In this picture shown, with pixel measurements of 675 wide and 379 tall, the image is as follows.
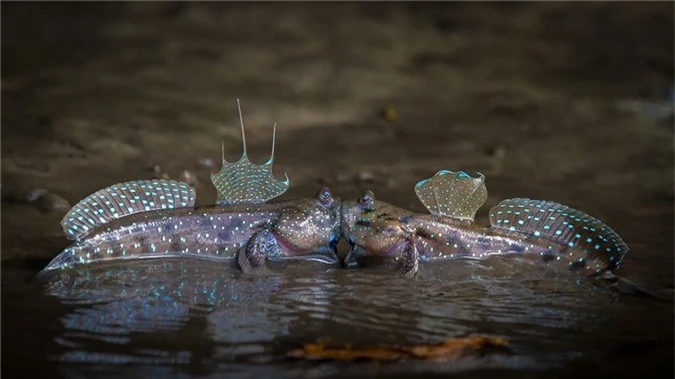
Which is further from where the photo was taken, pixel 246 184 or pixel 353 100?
pixel 353 100

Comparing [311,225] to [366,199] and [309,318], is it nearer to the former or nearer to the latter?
[366,199]

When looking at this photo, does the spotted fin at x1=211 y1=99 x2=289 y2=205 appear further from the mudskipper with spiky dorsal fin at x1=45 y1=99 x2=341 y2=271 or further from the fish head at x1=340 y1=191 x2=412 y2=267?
the fish head at x1=340 y1=191 x2=412 y2=267

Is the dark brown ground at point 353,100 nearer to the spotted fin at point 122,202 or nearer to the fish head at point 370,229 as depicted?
the spotted fin at point 122,202

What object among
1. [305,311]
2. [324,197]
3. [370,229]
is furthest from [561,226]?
[305,311]

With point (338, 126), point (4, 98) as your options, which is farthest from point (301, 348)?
point (4, 98)

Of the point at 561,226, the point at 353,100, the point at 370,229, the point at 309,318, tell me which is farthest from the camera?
the point at 353,100

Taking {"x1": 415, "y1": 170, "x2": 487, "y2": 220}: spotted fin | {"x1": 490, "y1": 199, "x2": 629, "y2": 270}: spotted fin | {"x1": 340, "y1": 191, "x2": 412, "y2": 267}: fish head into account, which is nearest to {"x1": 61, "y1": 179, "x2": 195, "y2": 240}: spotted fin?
{"x1": 340, "y1": 191, "x2": 412, "y2": 267}: fish head

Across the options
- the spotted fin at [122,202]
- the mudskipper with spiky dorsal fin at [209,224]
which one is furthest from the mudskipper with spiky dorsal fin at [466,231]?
the spotted fin at [122,202]
